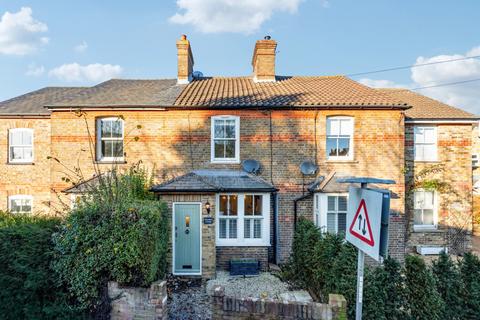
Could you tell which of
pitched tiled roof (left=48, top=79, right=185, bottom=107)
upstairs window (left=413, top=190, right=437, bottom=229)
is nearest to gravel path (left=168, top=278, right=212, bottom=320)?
pitched tiled roof (left=48, top=79, right=185, bottom=107)

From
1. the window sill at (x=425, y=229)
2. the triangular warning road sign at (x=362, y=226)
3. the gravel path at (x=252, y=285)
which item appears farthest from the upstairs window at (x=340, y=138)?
the triangular warning road sign at (x=362, y=226)

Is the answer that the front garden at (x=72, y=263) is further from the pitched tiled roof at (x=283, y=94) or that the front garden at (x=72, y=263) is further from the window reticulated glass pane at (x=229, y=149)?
the pitched tiled roof at (x=283, y=94)

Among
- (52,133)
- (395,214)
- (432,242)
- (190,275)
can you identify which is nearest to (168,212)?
(190,275)

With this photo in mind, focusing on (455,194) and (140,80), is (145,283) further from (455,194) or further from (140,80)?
(455,194)

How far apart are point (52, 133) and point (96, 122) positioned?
1.78m

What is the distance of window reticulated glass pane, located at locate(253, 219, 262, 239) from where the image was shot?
33.1ft

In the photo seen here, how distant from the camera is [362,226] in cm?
344

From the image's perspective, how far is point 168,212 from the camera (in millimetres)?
8875

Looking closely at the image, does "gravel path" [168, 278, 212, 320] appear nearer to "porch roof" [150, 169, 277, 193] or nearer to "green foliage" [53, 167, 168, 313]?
"green foliage" [53, 167, 168, 313]

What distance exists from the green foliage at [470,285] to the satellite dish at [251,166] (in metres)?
6.70

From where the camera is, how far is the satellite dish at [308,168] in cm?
1055

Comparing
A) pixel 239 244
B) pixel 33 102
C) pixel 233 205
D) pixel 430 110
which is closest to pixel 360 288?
pixel 239 244

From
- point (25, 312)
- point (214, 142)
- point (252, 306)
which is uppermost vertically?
point (214, 142)

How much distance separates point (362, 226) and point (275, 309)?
235 cm
